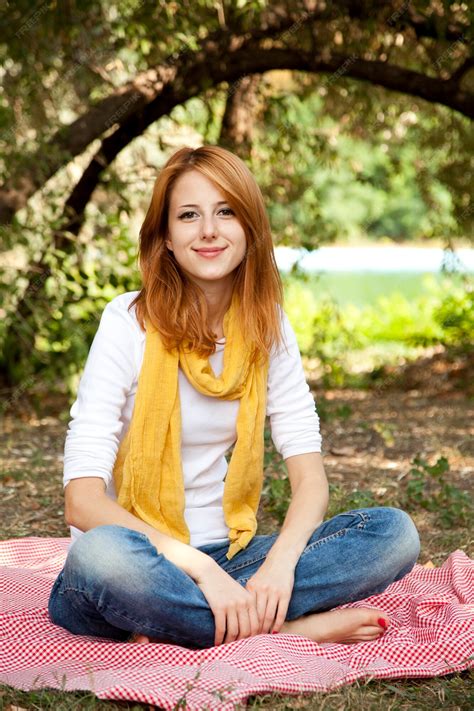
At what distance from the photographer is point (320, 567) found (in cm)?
245

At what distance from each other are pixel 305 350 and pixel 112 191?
2.55 metres

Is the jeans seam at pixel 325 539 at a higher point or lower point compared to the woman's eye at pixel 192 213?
lower

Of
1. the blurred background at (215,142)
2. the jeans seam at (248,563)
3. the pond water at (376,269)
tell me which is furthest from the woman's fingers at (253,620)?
the pond water at (376,269)

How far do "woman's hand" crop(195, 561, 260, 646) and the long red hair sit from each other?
1.93 feet

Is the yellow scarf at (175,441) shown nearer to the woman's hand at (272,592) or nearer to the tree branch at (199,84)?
the woman's hand at (272,592)

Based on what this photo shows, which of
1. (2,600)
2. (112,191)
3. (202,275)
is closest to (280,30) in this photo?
(112,191)

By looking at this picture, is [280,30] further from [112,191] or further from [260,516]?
[260,516]

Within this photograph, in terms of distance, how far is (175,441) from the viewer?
8.21 ft

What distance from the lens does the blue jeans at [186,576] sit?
2.23 m

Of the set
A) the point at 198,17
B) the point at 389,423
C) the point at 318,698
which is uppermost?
the point at 198,17

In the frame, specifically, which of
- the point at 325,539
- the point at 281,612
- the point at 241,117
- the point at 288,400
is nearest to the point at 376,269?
the point at 241,117

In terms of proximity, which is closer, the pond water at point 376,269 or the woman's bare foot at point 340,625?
the woman's bare foot at point 340,625

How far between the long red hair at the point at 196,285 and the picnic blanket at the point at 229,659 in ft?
2.45

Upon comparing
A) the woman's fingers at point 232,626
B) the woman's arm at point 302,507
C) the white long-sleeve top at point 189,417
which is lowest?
the woman's fingers at point 232,626
